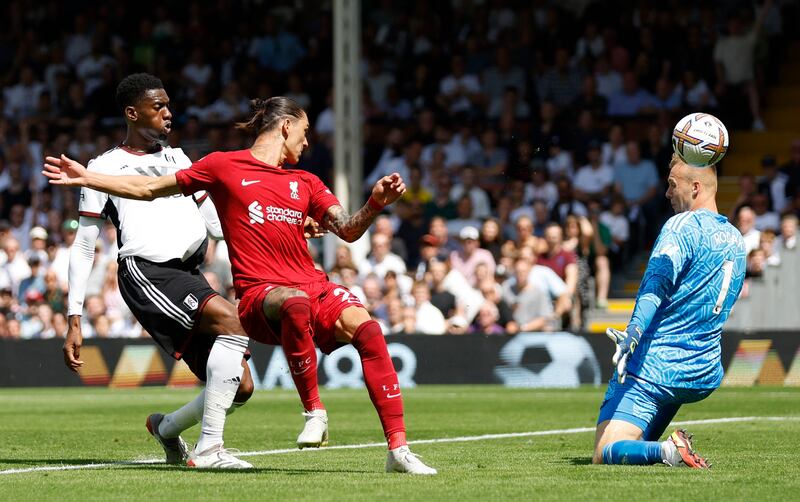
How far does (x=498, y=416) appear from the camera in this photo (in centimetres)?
1296

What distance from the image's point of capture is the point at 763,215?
19219 mm

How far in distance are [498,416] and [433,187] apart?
358 inches

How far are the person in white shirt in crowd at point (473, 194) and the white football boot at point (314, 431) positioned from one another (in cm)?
1326

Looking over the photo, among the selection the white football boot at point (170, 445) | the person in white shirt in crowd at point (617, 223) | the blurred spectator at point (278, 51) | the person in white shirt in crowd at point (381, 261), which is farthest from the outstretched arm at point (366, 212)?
the blurred spectator at point (278, 51)

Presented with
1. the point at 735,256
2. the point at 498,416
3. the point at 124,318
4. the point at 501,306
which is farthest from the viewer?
the point at 124,318

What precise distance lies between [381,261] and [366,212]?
39.7ft

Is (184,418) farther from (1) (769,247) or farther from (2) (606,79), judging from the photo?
(2) (606,79)

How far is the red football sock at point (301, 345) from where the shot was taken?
756 cm

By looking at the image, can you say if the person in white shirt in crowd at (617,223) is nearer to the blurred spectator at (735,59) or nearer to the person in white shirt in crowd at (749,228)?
the person in white shirt in crowd at (749,228)

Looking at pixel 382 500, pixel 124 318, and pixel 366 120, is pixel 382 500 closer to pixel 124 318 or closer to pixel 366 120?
pixel 124 318

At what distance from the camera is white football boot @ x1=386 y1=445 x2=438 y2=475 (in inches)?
298

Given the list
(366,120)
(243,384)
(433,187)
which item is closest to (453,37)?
(366,120)

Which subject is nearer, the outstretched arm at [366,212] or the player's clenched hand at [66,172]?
the outstretched arm at [366,212]

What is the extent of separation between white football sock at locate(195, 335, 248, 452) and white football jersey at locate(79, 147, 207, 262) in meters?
0.84
